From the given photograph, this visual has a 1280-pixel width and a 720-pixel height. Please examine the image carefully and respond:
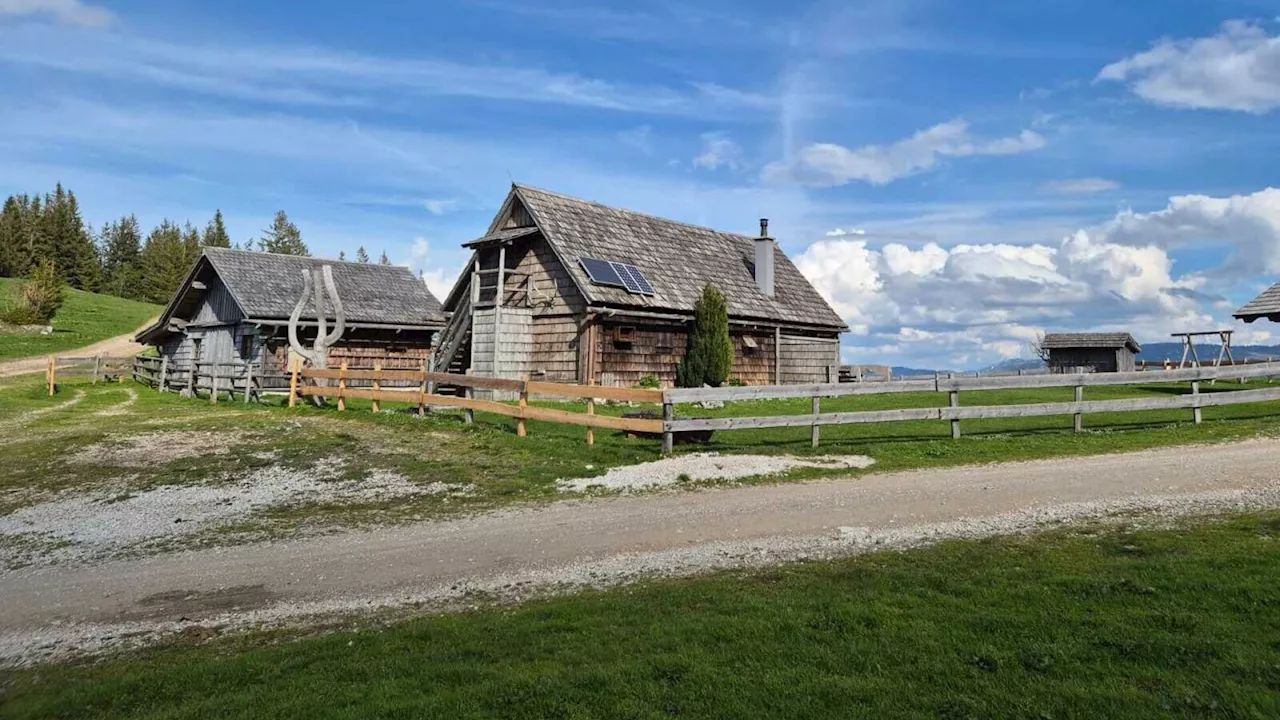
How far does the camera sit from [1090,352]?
43344 millimetres

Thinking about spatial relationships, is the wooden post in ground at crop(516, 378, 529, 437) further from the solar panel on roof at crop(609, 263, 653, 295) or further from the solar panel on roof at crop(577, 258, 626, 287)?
the solar panel on roof at crop(609, 263, 653, 295)

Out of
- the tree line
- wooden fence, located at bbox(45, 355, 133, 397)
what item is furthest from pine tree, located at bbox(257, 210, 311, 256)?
wooden fence, located at bbox(45, 355, 133, 397)

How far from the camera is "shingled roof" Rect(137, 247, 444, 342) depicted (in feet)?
107

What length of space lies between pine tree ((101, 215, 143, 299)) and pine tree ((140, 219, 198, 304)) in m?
3.72

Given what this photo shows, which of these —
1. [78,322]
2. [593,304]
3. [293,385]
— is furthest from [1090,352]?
[78,322]

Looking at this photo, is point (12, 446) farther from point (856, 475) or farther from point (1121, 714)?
point (1121, 714)

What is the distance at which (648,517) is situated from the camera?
33.6ft

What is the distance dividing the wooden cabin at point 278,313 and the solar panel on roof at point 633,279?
9689mm

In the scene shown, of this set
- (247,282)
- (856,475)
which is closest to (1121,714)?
(856,475)

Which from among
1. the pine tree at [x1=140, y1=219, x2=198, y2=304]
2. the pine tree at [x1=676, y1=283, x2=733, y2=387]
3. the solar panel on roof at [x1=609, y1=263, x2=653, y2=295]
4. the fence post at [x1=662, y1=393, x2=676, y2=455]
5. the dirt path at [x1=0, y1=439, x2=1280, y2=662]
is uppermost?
the pine tree at [x1=140, y1=219, x2=198, y2=304]

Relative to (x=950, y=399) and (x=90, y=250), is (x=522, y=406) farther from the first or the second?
(x=90, y=250)

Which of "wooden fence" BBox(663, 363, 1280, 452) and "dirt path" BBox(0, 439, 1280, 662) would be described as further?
"wooden fence" BBox(663, 363, 1280, 452)

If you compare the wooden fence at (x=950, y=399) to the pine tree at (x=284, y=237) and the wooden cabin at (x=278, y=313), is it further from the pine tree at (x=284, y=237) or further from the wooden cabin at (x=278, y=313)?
the pine tree at (x=284, y=237)

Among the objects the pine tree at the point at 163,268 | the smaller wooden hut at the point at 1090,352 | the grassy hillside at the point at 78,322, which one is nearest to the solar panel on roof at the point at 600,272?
the smaller wooden hut at the point at 1090,352
